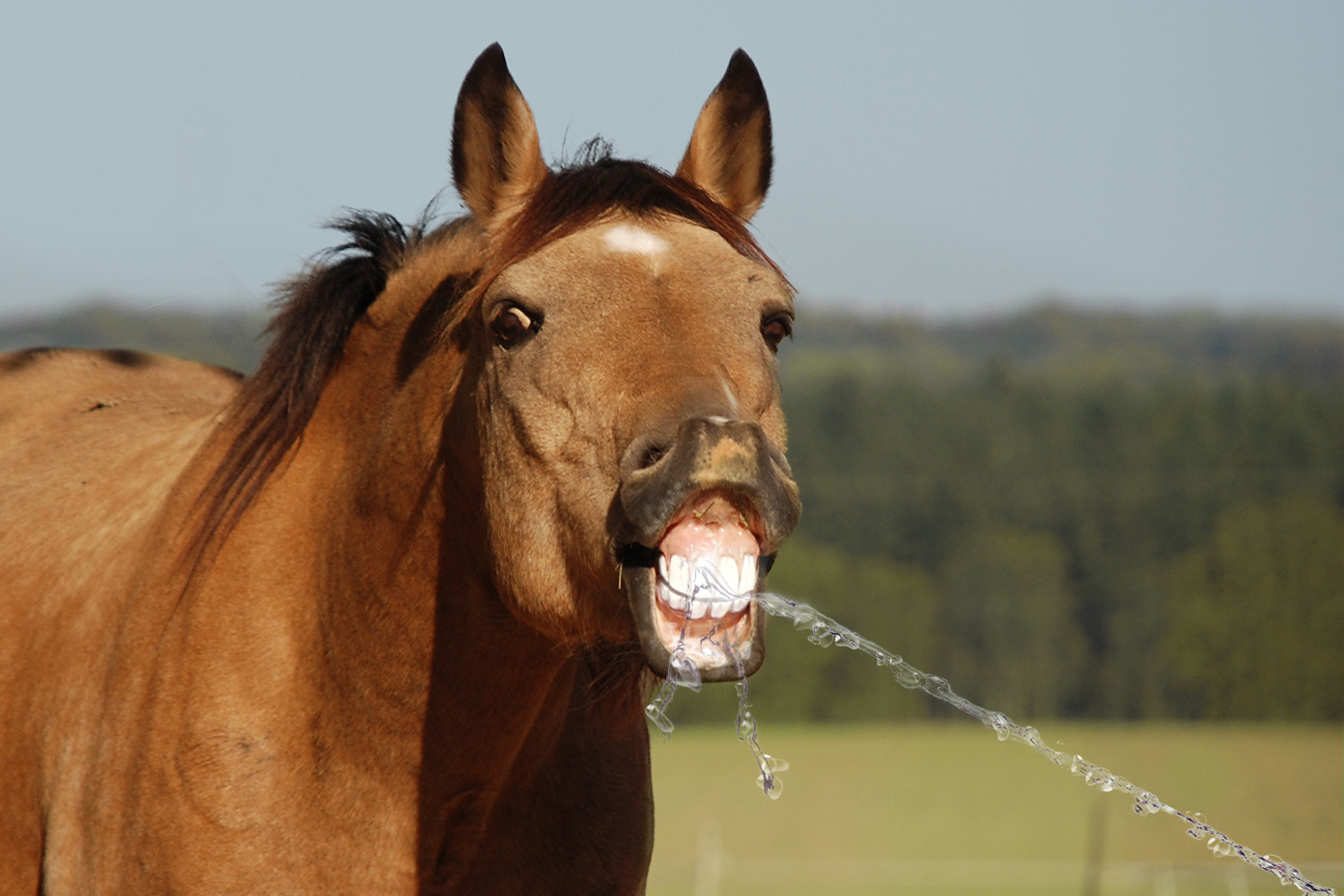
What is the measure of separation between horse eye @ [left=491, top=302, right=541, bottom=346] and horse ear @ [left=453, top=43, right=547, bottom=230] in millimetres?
383

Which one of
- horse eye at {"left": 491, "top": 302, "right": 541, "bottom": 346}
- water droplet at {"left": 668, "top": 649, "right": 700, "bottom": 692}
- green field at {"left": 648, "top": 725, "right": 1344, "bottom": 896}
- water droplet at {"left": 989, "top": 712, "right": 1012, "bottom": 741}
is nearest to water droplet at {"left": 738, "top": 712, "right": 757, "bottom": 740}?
water droplet at {"left": 668, "top": 649, "right": 700, "bottom": 692}

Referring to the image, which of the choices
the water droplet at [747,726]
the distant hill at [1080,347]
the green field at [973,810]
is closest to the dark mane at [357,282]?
the water droplet at [747,726]

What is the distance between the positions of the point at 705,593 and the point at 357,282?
59.3 inches

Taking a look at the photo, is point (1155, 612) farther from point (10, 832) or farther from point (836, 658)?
point (10, 832)

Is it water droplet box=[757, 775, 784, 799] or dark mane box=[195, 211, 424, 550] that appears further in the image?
dark mane box=[195, 211, 424, 550]

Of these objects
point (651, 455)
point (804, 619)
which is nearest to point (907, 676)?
point (804, 619)

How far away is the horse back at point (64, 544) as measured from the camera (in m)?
3.23

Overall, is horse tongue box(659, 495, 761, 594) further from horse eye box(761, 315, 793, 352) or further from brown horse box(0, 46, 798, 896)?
horse eye box(761, 315, 793, 352)

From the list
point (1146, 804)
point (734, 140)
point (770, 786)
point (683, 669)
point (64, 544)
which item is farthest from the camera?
point (64, 544)

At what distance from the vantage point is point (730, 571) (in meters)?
2.32

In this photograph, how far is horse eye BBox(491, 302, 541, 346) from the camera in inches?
106

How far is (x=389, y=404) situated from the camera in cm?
312

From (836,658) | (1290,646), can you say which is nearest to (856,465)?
Result: (836,658)

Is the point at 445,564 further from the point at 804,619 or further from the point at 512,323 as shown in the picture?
the point at 804,619
